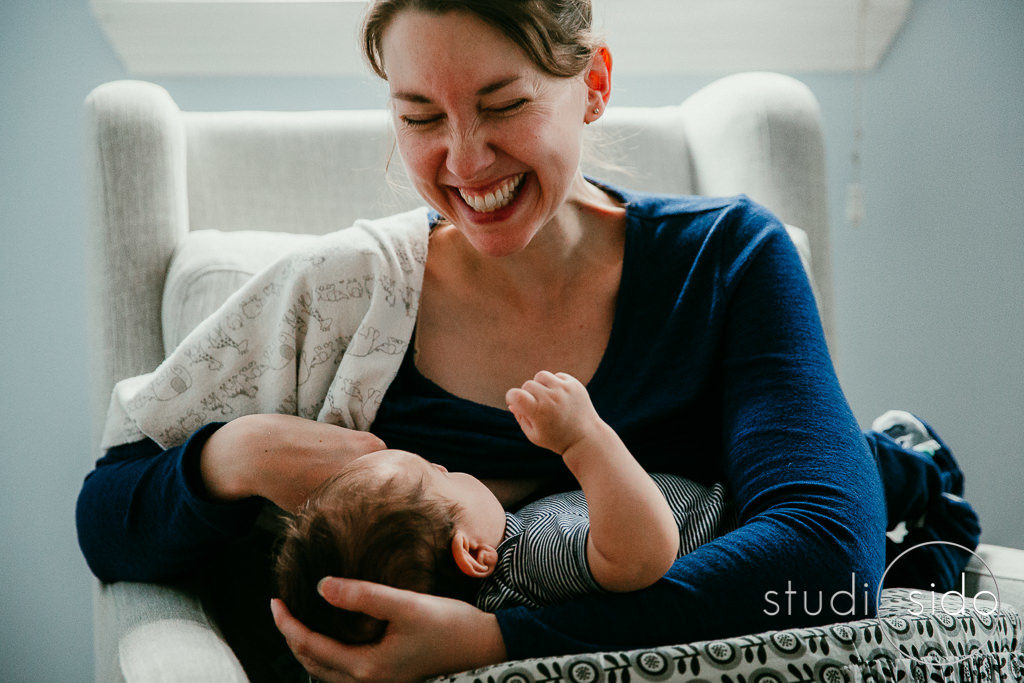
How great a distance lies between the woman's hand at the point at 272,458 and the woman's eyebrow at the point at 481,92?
0.37 metres

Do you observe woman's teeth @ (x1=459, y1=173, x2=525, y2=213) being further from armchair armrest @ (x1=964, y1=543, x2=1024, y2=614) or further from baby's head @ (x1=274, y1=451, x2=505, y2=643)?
armchair armrest @ (x1=964, y1=543, x2=1024, y2=614)

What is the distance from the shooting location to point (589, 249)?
1.19m

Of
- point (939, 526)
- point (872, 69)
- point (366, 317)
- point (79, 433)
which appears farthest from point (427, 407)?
point (872, 69)

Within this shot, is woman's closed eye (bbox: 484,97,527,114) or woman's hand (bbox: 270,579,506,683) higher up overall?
woman's closed eye (bbox: 484,97,527,114)

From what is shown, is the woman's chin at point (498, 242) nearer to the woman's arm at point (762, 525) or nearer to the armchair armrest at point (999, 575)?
the woman's arm at point (762, 525)

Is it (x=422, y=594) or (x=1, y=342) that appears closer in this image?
(x=422, y=594)

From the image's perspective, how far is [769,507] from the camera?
0.95 meters

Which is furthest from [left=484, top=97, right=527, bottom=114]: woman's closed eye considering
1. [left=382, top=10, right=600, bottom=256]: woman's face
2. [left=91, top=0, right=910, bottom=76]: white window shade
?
[left=91, top=0, right=910, bottom=76]: white window shade

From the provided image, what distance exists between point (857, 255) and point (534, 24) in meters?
1.35

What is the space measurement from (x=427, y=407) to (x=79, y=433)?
42.8 inches

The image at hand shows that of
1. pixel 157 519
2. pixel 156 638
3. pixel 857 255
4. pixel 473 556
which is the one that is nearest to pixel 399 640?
pixel 473 556

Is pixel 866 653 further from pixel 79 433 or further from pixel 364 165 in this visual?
pixel 79 433

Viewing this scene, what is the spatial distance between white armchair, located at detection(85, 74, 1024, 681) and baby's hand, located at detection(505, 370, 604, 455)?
0.64m

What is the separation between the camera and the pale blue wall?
180 centimetres
